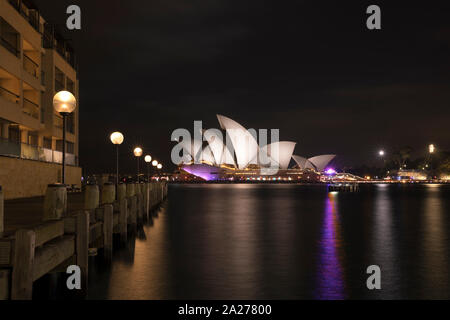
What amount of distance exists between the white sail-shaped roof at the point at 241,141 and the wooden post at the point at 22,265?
12100cm

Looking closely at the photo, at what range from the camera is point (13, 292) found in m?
7.01

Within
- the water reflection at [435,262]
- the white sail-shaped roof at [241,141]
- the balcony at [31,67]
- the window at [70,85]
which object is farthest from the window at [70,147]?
the white sail-shaped roof at [241,141]

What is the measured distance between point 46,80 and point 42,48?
2.36 metres

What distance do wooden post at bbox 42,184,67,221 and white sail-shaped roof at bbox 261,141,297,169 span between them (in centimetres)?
15577

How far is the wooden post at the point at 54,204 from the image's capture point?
10.7 meters

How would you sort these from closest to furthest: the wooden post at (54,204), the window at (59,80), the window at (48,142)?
1. the wooden post at (54,204)
2. the window at (59,80)
3. the window at (48,142)

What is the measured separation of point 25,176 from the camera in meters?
27.5

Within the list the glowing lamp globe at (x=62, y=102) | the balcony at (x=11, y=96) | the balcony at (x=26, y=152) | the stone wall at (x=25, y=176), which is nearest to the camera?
the glowing lamp globe at (x=62, y=102)

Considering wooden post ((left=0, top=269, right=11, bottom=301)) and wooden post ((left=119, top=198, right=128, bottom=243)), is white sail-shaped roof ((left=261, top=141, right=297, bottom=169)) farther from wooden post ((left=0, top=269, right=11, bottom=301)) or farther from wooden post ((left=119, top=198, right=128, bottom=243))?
wooden post ((left=0, top=269, right=11, bottom=301))

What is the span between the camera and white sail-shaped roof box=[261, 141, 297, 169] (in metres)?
167

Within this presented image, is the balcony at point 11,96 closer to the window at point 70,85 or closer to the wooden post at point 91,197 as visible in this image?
the window at point 70,85

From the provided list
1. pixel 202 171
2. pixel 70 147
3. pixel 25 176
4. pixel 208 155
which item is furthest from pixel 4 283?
pixel 202 171
